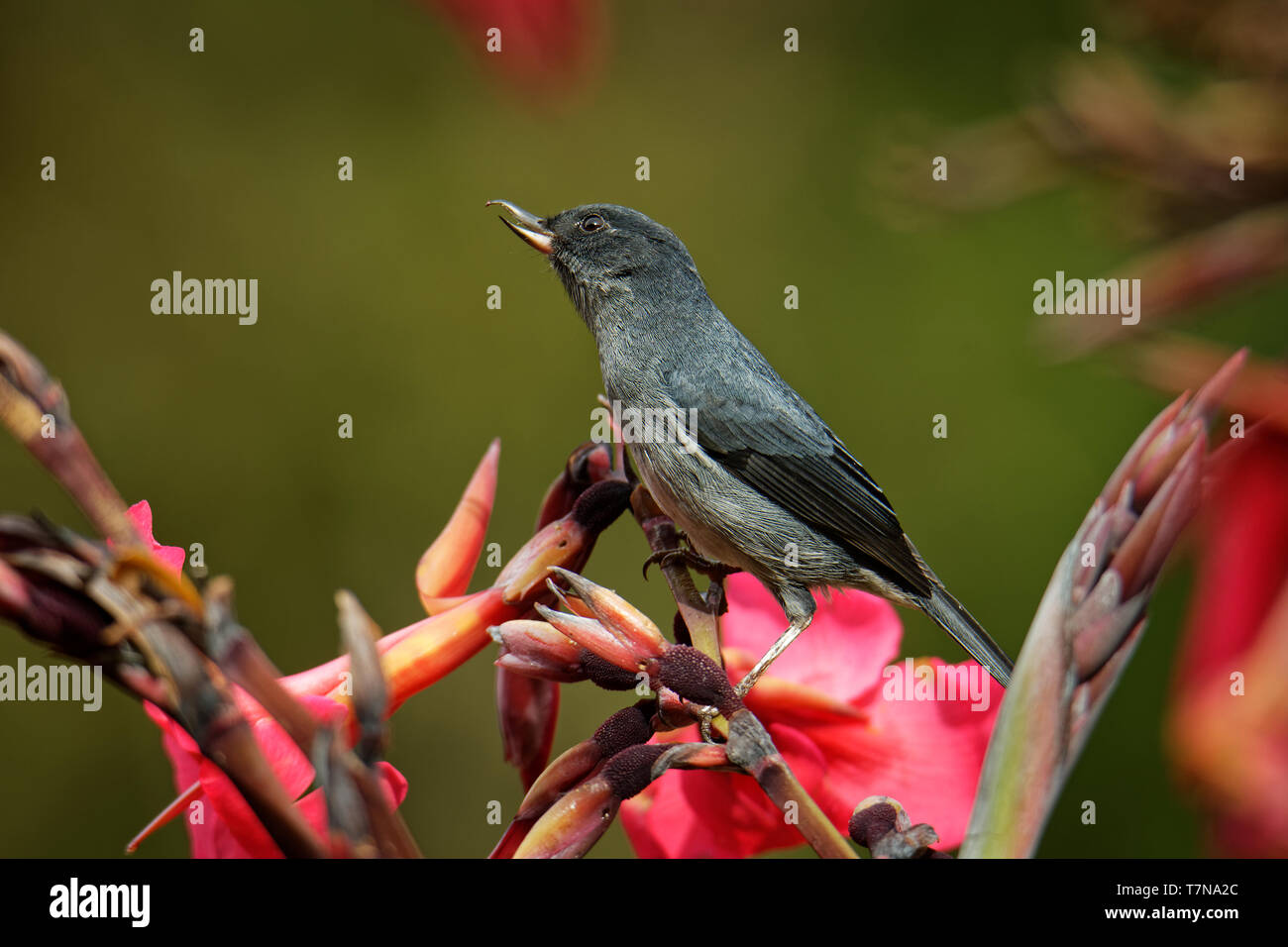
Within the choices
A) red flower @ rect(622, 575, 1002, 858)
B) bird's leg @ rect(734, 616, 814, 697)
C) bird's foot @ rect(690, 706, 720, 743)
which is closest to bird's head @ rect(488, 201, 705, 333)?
bird's leg @ rect(734, 616, 814, 697)

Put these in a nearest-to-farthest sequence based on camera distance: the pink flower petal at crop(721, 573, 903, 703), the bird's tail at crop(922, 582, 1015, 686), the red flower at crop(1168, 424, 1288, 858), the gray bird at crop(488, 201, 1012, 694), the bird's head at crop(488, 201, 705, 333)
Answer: the red flower at crop(1168, 424, 1288, 858) < the pink flower petal at crop(721, 573, 903, 703) < the bird's tail at crop(922, 582, 1015, 686) < the gray bird at crop(488, 201, 1012, 694) < the bird's head at crop(488, 201, 705, 333)

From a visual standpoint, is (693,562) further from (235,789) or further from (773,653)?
(235,789)

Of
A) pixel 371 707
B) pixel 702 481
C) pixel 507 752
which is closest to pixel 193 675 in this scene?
pixel 371 707

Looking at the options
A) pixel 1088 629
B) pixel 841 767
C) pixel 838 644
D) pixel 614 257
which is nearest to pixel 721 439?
pixel 614 257

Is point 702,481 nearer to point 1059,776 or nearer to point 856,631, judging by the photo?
point 856,631

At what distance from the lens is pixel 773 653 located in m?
0.99

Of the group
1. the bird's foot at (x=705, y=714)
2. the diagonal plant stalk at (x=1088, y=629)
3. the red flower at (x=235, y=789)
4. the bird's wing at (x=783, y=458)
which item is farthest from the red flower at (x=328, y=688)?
the bird's wing at (x=783, y=458)

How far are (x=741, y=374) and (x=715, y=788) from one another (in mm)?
640

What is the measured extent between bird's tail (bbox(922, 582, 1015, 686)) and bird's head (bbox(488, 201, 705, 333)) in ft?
1.60

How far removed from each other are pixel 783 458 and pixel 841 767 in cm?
54

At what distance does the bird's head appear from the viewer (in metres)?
1.39

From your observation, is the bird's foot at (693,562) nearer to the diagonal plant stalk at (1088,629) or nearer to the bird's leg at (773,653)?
the bird's leg at (773,653)

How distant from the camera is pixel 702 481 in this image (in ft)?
4.25

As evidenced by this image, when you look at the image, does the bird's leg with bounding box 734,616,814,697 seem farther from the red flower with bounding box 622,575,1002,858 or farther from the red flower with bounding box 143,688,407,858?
the red flower with bounding box 143,688,407,858
